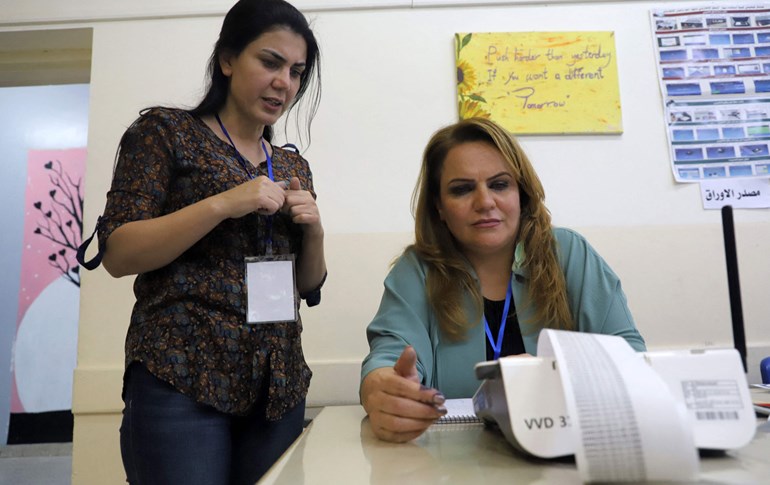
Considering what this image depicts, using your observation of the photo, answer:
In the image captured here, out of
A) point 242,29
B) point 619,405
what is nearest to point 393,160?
point 242,29

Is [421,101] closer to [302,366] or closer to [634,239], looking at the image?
[634,239]

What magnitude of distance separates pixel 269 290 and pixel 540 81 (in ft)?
4.63

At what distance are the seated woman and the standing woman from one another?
230 mm

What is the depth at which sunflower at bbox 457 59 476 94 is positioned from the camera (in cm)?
193

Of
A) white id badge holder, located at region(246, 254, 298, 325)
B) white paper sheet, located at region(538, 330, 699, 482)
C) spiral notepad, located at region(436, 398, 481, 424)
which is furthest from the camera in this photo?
white id badge holder, located at region(246, 254, 298, 325)

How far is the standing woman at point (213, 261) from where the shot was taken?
0.89 metres

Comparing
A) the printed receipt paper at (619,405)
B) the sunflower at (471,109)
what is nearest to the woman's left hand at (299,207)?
the printed receipt paper at (619,405)

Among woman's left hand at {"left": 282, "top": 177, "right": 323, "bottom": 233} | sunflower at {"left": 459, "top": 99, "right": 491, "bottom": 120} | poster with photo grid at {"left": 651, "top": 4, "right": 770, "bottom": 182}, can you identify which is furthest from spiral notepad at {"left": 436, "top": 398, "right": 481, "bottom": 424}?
poster with photo grid at {"left": 651, "top": 4, "right": 770, "bottom": 182}

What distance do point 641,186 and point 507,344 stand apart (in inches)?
44.8

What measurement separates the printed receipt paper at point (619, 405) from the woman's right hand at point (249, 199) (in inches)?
20.6

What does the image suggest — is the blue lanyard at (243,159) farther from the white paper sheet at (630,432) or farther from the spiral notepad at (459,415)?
the white paper sheet at (630,432)

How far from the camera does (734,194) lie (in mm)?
1915

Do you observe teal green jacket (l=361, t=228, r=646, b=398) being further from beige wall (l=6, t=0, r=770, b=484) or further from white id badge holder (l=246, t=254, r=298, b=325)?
beige wall (l=6, t=0, r=770, b=484)

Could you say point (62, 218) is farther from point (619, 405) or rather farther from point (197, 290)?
point (619, 405)
